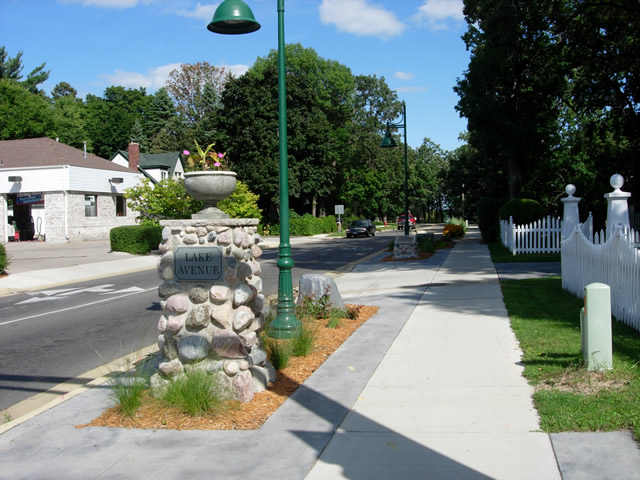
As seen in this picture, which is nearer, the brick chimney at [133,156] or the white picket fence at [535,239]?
the white picket fence at [535,239]

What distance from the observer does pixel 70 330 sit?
11.0 metres

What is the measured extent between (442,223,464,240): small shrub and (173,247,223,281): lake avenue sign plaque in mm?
29026

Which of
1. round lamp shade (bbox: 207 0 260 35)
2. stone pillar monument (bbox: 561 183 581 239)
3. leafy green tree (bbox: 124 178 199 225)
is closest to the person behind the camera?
round lamp shade (bbox: 207 0 260 35)

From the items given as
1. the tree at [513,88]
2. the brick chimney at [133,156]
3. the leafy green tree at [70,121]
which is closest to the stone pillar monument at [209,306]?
the tree at [513,88]

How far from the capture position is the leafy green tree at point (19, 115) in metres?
59.2

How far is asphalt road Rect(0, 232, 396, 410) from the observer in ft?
26.1

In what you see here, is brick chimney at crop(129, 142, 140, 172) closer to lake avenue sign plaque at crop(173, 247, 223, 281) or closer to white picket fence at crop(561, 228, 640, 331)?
white picket fence at crop(561, 228, 640, 331)

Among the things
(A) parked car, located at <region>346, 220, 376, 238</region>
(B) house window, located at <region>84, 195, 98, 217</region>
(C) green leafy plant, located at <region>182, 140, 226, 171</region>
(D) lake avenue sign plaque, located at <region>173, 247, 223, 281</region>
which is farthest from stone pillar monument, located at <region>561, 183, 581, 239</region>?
(B) house window, located at <region>84, 195, 98, 217</region>

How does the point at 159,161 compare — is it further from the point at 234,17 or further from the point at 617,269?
the point at 617,269

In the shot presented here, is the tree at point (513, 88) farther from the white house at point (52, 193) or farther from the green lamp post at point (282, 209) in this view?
the white house at point (52, 193)

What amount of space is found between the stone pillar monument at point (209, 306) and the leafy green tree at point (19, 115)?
6132cm

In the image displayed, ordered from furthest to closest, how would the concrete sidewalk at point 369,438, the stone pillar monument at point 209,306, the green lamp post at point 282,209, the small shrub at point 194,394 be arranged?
1. the green lamp post at point 282,209
2. the stone pillar monument at point 209,306
3. the small shrub at point 194,394
4. the concrete sidewalk at point 369,438

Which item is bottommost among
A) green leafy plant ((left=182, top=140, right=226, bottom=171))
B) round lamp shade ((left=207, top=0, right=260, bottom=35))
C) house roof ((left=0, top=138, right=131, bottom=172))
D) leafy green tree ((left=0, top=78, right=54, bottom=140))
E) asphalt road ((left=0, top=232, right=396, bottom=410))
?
asphalt road ((left=0, top=232, right=396, bottom=410))

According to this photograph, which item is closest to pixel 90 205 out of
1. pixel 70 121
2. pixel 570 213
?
pixel 570 213
